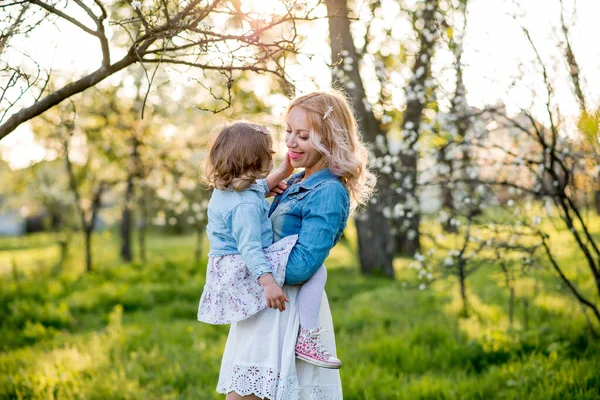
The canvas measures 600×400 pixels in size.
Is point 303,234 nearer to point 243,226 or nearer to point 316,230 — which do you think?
point 316,230

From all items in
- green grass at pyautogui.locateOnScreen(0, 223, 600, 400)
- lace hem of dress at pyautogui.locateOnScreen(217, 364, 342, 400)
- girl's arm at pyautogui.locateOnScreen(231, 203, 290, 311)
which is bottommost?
green grass at pyautogui.locateOnScreen(0, 223, 600, 400)

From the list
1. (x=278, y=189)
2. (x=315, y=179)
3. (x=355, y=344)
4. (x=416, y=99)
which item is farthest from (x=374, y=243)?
(x=315, y=179)

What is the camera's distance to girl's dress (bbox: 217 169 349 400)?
2.63 m

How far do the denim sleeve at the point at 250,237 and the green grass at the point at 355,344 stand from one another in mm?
2114

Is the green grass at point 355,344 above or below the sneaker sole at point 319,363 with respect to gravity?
below

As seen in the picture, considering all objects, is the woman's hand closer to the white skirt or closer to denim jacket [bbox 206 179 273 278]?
denim jacket [bbox 206 179 273 278]

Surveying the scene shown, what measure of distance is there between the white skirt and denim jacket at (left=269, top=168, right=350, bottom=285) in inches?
7.7

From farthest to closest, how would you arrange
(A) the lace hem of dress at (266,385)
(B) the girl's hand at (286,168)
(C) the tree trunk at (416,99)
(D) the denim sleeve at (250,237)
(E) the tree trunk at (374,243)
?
1. (E) the tree trunk at (374,243)
2. (C) the tree trunk at (416,99)
3. (B) the girl's hand at (286,168)
4. (A) the lace hem of dress at (266,385)
5. (D) the denim sleeve at (250,237)

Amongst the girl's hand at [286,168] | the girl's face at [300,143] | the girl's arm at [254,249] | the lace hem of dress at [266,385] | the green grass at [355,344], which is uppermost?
the girl's face at [300,143]

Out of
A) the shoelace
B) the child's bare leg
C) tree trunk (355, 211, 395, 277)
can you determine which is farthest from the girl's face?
tree trunk (355, 211, 395, 277)

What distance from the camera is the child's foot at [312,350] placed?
102 inches

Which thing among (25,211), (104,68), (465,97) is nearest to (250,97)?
(465,97)

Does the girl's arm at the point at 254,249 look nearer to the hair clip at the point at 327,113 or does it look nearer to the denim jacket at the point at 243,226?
the denim jacket at the point at 243,226

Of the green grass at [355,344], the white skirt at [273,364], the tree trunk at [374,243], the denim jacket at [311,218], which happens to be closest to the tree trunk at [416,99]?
the tree trunk at [374,243]
